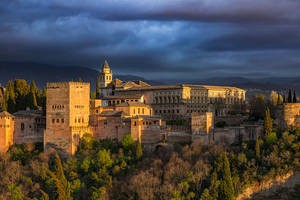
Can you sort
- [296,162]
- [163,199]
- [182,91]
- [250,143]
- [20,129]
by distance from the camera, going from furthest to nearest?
[182,91], [20,129], [250,143], [296,162], [163,199]

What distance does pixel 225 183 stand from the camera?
143 ft

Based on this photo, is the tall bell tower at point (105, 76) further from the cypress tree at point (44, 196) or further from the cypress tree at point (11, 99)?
the cypress tree at point (44, 196)

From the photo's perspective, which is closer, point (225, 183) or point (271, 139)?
point (225, 183)

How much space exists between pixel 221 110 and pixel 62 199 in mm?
43713

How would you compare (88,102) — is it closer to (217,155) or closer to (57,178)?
(57,178)

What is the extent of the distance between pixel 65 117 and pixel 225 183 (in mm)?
21497

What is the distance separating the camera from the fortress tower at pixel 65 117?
177 ft

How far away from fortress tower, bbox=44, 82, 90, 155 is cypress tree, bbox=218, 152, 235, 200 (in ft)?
62.3

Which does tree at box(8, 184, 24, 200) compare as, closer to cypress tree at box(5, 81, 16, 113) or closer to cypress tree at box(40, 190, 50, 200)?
cypress tree at box(40, 190, 50, 200)

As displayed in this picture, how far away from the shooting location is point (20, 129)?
56375mm

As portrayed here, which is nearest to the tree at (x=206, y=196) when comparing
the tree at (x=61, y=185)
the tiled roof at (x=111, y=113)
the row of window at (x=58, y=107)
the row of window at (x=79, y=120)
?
the tree at (x=61, y=185)

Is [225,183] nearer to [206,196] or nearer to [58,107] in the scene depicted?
[206,196]

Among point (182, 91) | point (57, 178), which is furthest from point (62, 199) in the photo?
point (182, 91)

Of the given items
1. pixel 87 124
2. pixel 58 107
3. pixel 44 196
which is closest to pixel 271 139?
pixel 87 124
